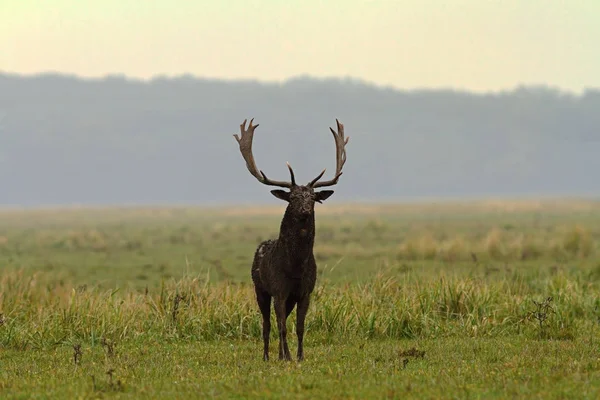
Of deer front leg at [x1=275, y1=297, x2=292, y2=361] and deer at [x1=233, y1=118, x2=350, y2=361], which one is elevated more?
deer at [x1=233, y1=118, x2=350, y2=361]

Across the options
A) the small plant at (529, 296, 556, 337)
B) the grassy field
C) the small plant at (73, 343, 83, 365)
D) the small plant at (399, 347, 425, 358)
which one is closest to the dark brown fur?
the grassy field

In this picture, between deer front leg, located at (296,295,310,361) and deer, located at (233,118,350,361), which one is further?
deer front leg, located at (296,295,310,361)

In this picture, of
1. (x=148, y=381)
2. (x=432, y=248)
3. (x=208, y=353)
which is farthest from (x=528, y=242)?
(x=148, y=381)

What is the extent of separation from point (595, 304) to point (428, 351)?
22.4 ft

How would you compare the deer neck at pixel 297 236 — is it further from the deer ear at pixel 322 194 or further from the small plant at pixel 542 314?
the small plant at pixel 542 314

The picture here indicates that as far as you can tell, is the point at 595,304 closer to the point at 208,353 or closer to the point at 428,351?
the point at 428,351

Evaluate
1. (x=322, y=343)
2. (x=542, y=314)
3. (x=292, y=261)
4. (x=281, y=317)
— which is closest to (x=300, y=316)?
(x=281, y=317)

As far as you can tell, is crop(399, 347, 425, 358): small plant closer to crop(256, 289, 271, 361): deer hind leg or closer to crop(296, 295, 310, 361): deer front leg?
crop(296, 295, 310, 361): deer front leg

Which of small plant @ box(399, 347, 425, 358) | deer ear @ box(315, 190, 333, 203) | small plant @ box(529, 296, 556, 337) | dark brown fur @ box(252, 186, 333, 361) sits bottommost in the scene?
small plant @ box(399, 347, 425, 358)

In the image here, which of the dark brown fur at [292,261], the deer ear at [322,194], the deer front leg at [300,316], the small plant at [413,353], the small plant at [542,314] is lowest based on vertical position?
the small plant at [413,353]

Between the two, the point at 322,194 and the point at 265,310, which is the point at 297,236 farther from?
the point at 265,310

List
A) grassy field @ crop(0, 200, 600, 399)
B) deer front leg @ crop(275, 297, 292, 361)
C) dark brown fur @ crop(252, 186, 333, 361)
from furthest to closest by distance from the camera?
deer front leg @ crop(275, 297, 292, 361) < dark brown fur @ crop(252, 186, 333, 361) < grassy field @ crop(0, 200, 600, 399)

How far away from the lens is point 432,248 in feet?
132

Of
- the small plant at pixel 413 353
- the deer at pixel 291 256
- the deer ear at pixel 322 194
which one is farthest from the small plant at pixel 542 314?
the deer ear at pixel 322 194
